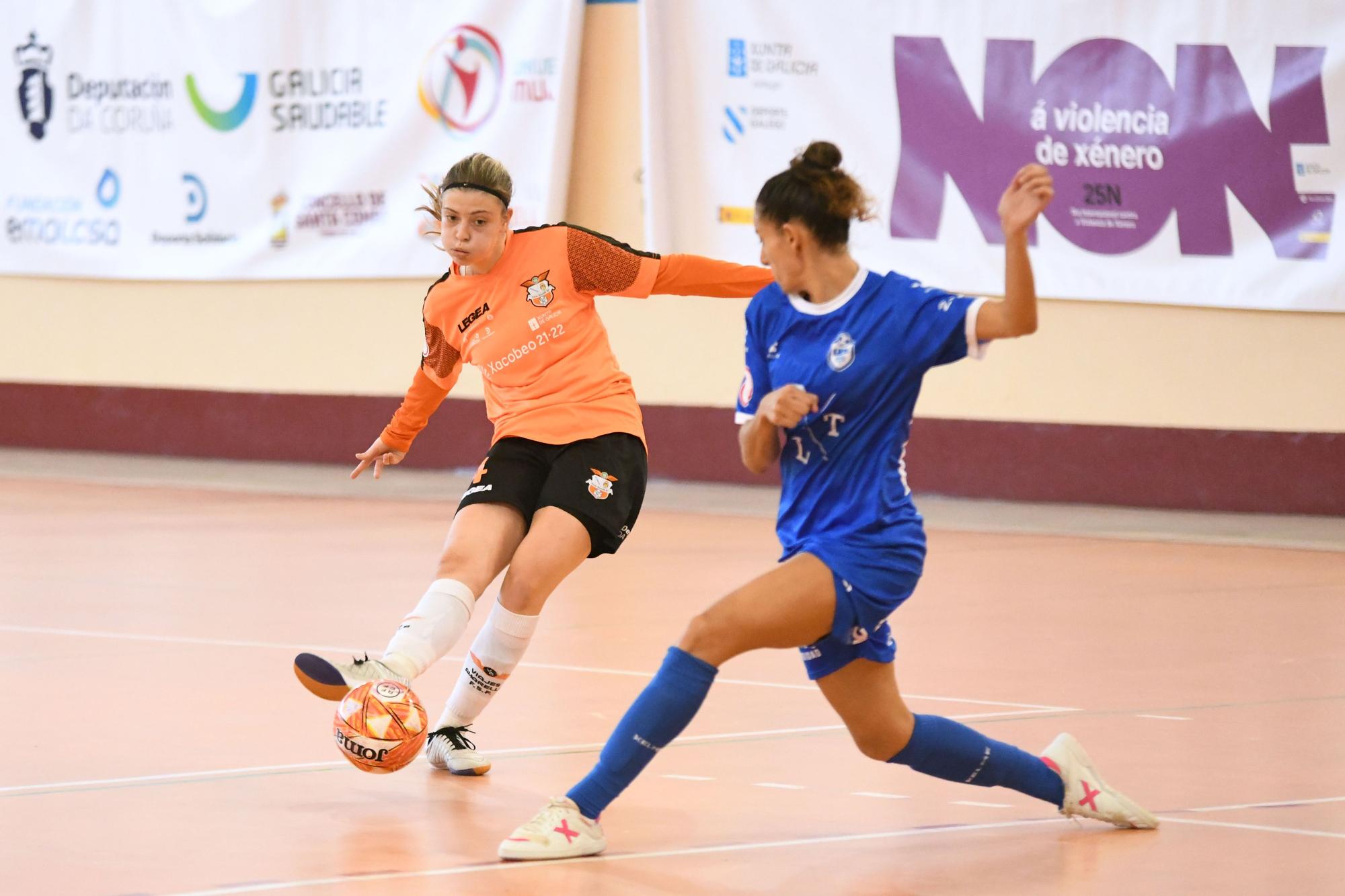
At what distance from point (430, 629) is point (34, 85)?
1132 centimetres

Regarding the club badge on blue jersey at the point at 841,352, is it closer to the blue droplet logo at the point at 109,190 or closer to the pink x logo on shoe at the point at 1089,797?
the pink x logo on shoe at the point at 1089,797

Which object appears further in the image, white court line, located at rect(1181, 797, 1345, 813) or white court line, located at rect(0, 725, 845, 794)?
white court line, located at rect(0, 725, 845, 794)

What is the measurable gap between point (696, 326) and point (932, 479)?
1.74 metres

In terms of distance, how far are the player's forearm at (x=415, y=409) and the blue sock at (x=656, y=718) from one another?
66.7 inches

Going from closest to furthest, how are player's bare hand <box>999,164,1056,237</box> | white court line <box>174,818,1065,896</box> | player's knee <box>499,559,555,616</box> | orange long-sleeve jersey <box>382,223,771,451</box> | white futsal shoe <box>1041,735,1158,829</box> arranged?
player's bare hand <box>999,164,1056,237</box>, white court line <box>174,818,1065,896</box>, white futsal shoe <box>1041,735,1158,829</box>, player's knee <box>499,559,555,616</box>, orange long-sleeve jersey <box>382,223,771,451</box>

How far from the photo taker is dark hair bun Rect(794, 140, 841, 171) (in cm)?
416

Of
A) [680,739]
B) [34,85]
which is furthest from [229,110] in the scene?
[680,739]

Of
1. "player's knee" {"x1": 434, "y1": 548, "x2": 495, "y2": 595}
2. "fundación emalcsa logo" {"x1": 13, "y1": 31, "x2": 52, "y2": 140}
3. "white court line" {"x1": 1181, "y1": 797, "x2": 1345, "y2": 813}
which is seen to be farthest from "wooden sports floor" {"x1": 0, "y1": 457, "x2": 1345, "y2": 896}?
"fundación emalcsa logo" {"x1": 13, "y1": 31, "x2": 52, "y2": 140}

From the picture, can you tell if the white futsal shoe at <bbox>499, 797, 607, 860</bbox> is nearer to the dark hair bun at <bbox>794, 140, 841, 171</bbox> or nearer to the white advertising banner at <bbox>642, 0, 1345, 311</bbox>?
the dark hair bun at <bbox>794, 140, 841, 171</bbox>

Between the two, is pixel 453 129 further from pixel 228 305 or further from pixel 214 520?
pixel 214 520

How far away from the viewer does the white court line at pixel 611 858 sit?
13.2 ft

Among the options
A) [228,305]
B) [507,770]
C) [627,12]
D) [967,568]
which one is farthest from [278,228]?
[507,770]

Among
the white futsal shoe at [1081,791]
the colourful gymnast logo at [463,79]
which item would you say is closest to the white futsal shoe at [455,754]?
the white futsal shoe at [1081,791]

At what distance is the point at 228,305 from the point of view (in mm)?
14344
